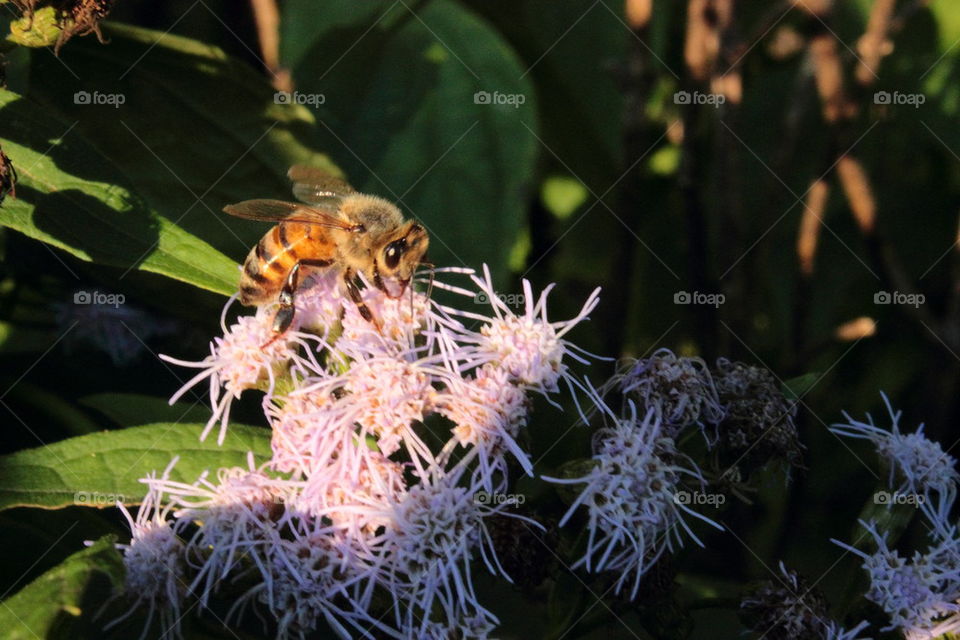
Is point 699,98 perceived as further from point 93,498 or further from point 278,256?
point 93,498

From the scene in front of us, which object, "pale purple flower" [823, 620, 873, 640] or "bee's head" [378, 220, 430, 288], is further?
"bee's head" [378, 220, 430, 288]

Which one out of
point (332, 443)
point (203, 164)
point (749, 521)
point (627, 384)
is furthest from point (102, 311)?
point (749, 521)

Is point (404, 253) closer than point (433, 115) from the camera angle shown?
Yes

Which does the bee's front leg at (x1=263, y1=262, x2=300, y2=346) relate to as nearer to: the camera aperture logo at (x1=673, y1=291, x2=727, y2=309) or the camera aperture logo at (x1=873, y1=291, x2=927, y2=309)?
the camera aperture logo at (x1=673, y1=291, x2=727, y2=309)

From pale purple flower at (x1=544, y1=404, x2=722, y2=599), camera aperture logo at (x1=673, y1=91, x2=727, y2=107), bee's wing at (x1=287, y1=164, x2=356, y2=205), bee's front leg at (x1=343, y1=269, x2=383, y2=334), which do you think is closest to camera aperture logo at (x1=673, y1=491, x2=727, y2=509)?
pale purple flower at (x1=544, y1=404, x2=722, y2=599)

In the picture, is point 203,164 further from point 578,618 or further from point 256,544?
point 578,618

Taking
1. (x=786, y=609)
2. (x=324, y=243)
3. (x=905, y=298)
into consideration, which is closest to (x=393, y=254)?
(x=324, y=243)
